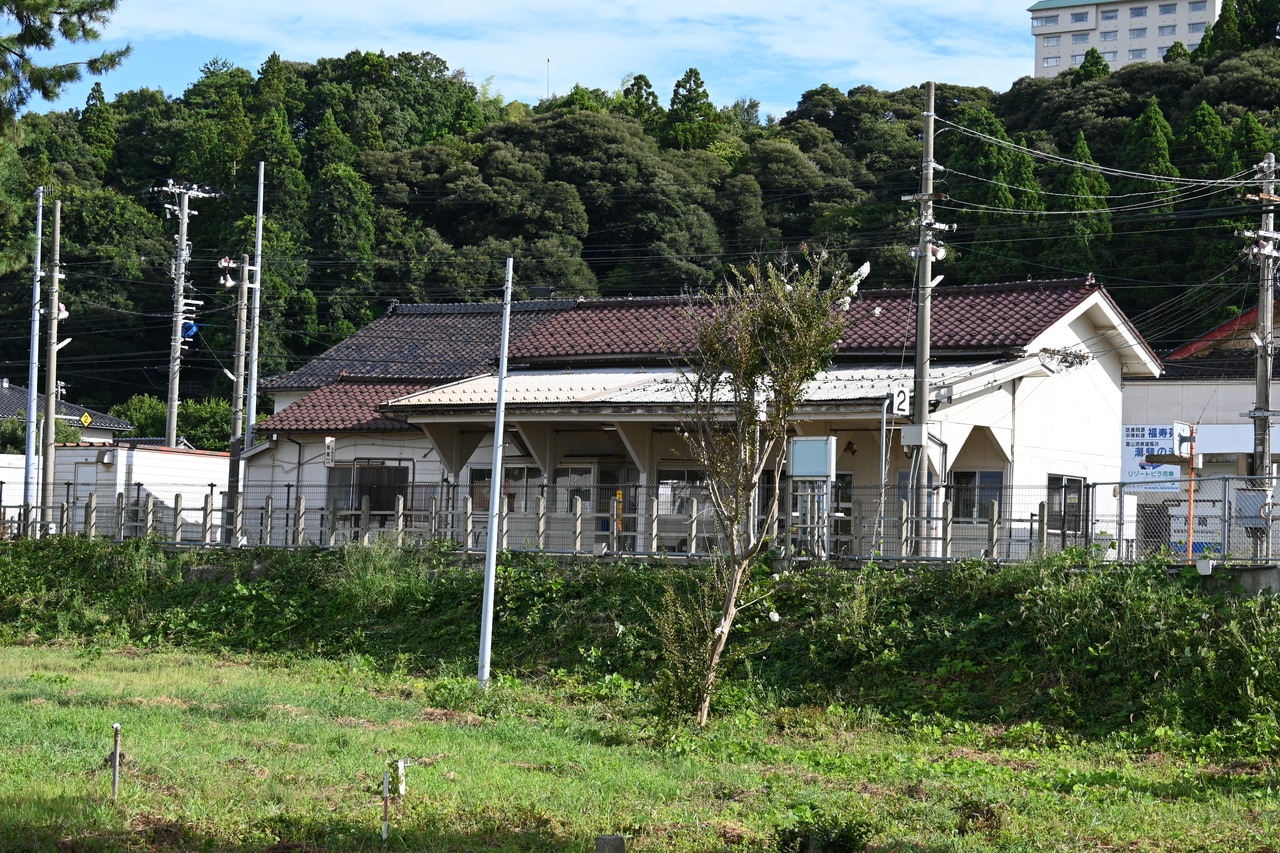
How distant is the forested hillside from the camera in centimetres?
4341

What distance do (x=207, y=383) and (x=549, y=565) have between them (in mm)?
40375

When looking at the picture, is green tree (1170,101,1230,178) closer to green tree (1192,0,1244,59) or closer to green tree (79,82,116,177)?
green tree (1192,0,1244,59)

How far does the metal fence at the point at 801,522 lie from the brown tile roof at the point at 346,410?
222 centimetres

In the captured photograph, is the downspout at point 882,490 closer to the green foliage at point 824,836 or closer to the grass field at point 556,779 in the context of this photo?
the grass field at point 556,779

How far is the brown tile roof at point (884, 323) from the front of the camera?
2566cm

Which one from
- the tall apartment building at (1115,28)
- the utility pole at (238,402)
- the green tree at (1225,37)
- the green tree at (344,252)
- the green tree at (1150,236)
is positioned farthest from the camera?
the tall apartment building at (1115,28)

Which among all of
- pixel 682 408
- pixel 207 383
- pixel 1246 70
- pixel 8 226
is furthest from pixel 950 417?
pixel 207 383

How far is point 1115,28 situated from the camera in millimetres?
106812

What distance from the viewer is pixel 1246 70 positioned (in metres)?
48.8

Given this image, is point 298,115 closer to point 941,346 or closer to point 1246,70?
point 1246,70

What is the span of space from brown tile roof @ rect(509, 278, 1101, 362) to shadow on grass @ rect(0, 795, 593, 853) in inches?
555

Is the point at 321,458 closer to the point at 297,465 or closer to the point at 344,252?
the point at 297,465

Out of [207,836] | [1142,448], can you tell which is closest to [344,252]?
[1142,448]

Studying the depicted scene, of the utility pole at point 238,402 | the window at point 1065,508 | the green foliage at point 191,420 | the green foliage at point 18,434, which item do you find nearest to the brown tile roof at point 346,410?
the utility pole at point 238,402
